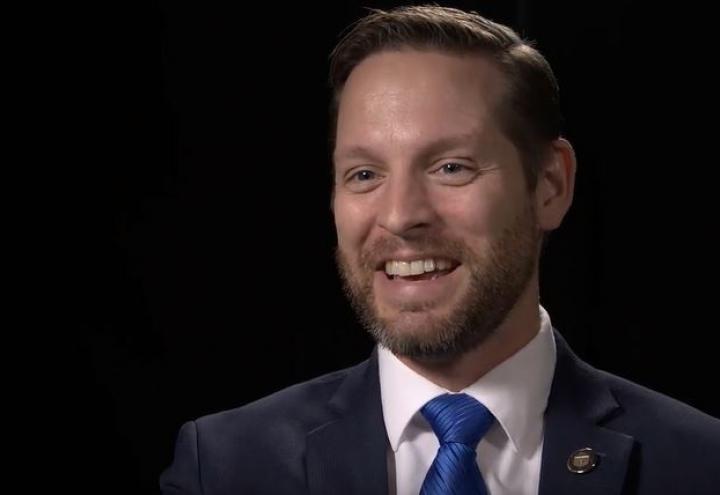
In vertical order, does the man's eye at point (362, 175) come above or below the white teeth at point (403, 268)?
above

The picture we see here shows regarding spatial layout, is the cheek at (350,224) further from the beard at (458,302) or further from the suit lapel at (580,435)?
the suit lapel at (580,435)

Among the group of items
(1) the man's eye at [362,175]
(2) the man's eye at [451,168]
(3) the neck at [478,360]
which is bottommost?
(3) the neck at [478,360]

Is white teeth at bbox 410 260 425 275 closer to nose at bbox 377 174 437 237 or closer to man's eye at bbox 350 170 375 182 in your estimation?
nose at bbox 377 174 437 237

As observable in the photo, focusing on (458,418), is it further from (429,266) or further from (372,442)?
(429,266)

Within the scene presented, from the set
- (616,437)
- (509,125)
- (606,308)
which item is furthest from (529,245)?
(606,308)

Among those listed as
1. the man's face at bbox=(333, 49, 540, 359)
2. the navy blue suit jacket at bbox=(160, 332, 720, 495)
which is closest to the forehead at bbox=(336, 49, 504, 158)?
the man's face at bbox=(333, 49, 540, 359)

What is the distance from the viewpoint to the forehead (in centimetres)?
331

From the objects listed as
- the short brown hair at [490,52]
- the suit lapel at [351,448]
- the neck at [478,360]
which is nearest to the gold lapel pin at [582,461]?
the neck at [478,360]

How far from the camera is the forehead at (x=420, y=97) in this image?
3.31 metres

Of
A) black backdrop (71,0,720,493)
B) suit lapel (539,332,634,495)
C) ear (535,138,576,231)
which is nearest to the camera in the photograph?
suit lapel (539,332,634,495)

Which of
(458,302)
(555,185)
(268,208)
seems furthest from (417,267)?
(268,208)

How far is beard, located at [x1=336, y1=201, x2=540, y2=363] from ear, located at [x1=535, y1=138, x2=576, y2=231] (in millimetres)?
121

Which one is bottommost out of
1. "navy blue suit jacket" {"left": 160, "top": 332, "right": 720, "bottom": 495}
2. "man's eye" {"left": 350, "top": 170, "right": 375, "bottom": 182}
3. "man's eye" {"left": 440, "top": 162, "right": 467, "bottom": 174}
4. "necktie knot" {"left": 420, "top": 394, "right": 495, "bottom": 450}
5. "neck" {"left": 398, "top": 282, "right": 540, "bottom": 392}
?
"navy blue suit jacket" {"left": 160, "top": 332, "right": 720, "bottom": 495}

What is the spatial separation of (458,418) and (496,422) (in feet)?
0.31
